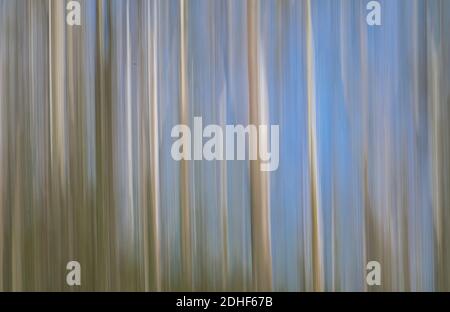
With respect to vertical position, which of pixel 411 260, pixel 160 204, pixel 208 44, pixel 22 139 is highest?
pixel 208 44

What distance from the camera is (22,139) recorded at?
0.77 metres

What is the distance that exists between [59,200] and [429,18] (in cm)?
74

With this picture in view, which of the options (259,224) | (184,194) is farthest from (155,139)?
(259,224)

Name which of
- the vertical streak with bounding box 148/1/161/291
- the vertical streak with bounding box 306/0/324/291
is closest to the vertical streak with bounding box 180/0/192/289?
the vertical streak with bounding box 148/1/161/291

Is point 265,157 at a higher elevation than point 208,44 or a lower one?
lower

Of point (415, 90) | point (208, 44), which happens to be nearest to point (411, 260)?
point (415, 90)

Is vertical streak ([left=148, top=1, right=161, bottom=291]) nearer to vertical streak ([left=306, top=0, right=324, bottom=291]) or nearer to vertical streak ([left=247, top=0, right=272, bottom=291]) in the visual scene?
vertical streak ([left=247, top=0, right=272, bottom=291])

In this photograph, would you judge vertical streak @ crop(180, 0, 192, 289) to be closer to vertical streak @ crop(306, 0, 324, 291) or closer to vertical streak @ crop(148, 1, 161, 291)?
vertical streak @ crop(148, 1, 161, 291)

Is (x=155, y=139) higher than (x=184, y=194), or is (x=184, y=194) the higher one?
(x=155, y=139)

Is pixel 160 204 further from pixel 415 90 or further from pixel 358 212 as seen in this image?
pixel 415 90

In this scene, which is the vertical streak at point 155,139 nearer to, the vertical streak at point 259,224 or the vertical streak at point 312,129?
the vertical streak at point 259,224

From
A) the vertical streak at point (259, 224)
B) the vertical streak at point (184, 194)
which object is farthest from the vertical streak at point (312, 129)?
the vertical streak at point (184, 194)

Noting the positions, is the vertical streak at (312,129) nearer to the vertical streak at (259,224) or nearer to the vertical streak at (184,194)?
the vertical streak at (259,224)

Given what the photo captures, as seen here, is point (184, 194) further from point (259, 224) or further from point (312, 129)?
point (312, 129)
